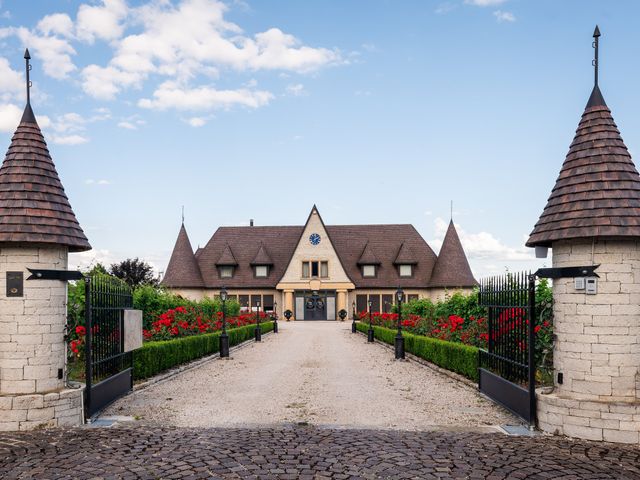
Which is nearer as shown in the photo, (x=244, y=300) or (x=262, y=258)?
(x=244, y=300)

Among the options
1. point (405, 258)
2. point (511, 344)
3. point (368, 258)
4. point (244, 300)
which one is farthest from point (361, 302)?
point (511, 344)

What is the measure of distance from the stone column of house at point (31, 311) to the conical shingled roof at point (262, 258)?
1509 inches

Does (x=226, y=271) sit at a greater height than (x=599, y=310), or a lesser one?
greater

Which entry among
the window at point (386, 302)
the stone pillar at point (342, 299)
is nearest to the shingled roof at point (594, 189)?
the stone pillar at point (342, 299)

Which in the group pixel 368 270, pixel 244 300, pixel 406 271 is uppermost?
pixel 368 270

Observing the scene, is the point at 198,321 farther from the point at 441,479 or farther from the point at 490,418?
the point at 441,479

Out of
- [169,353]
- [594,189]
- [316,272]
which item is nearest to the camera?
[594,189]

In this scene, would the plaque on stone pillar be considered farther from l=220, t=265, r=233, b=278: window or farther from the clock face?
l=220, t=265, r=233, b=278: window

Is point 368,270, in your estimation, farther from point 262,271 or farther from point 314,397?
point 314,397

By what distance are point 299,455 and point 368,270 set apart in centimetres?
4083

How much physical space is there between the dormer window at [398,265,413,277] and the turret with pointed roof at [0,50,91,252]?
38.7m

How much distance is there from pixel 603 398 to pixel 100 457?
7116 millimetres

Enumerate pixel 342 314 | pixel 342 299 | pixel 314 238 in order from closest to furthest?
pixel 342 314
pixel 342 299
pixel 314 238

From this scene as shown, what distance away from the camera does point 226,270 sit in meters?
48.2
